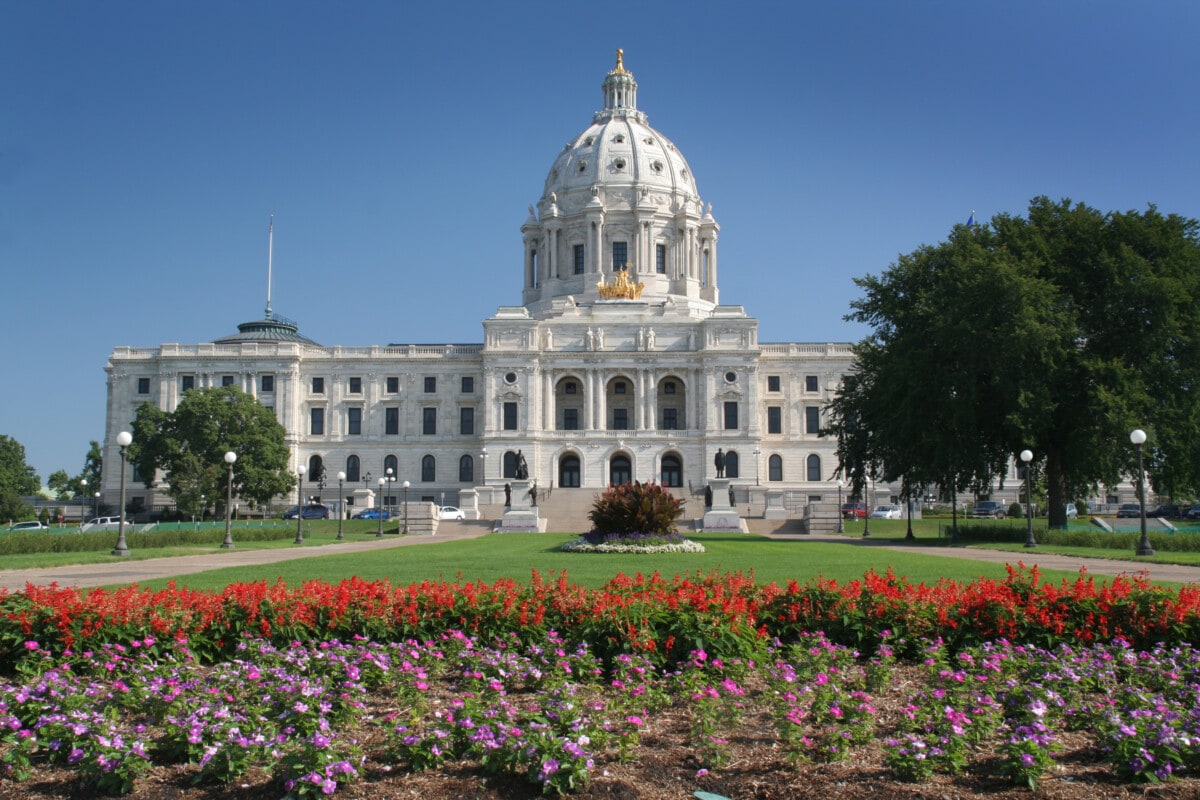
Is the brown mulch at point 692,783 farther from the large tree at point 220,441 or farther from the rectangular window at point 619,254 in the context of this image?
the rectangular window at point 619,254

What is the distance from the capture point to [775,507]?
67.3m

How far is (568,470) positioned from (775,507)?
1149 inches

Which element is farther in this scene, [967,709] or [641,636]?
[641,636]

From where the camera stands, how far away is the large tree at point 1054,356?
43.7m

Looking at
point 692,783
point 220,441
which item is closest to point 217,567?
point 692,783

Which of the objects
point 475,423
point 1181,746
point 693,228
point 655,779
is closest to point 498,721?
point 655,779

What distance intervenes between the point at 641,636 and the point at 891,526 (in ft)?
179

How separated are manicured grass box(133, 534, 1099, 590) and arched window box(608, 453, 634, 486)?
5500cm

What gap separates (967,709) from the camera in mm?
10461

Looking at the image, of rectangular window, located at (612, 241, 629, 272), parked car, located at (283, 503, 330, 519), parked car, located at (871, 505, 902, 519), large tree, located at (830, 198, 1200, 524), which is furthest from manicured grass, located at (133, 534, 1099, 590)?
rectangular window, located at (612, 241, 629, 272)

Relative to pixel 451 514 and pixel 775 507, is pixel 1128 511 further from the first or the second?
pixel 451 514

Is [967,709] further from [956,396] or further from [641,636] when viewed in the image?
[956,396]

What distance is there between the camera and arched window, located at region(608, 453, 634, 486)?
91.1m

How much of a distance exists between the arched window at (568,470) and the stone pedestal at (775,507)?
80.2ft
